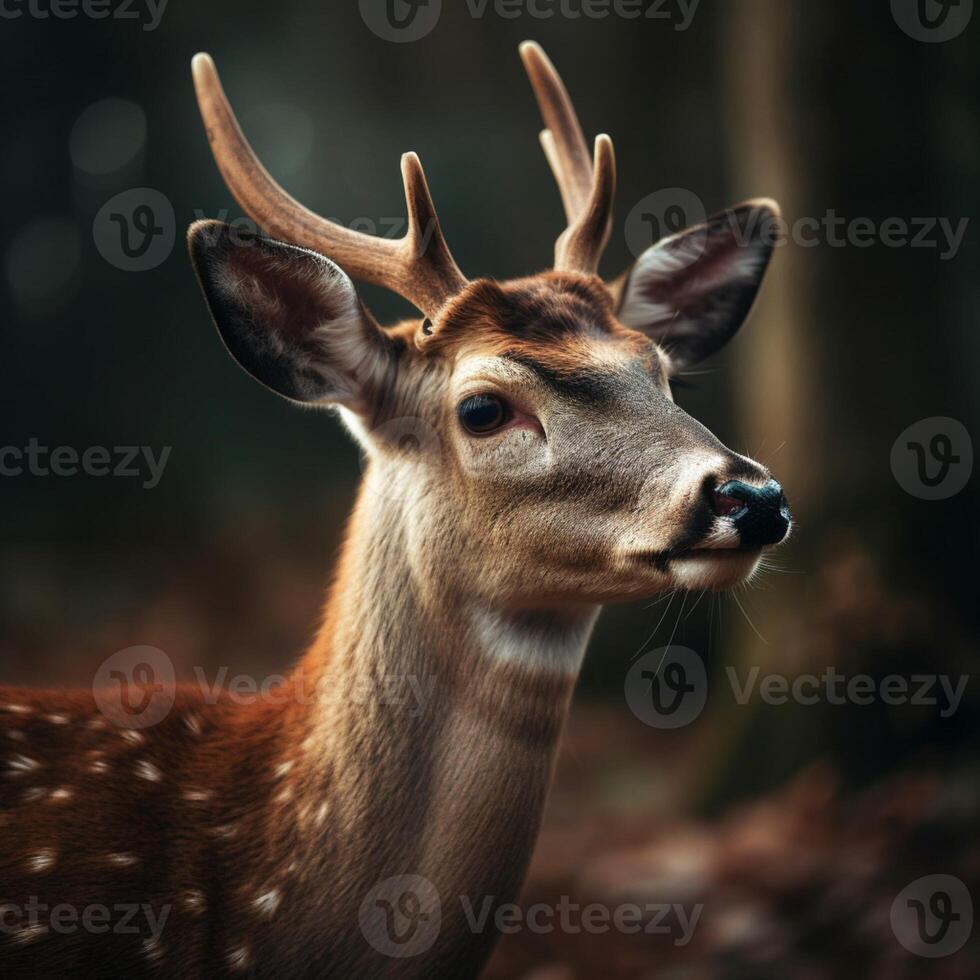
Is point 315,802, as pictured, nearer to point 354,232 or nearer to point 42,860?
Answer: point 42,860

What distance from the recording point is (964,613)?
4973 mm

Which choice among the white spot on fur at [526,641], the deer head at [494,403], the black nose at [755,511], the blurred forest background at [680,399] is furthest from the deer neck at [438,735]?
the blurred forest background at [680,399]

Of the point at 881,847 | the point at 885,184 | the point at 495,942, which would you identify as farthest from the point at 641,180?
the point at 495,942

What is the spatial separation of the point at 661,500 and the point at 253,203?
4.66 feet

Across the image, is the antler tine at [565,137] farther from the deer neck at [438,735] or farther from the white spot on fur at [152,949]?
the white spot on fur at [152,949]

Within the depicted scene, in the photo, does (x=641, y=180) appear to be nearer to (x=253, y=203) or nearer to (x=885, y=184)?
(x=885, y=184)

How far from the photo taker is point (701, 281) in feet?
11.4

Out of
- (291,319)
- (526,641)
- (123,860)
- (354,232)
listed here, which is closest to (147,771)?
(123,860)

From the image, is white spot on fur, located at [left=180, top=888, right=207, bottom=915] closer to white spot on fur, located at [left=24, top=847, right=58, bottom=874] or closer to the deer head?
white spot on fur, located at [left=24, top=847, right=58, bottom=874]

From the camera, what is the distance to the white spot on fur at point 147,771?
274cm

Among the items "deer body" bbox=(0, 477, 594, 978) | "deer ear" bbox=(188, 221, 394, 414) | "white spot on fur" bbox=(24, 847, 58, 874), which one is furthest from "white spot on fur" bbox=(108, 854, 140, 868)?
"deer ear" bbox=(188, 221, 394, 414)

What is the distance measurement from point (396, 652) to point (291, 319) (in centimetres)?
88

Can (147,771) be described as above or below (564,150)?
below

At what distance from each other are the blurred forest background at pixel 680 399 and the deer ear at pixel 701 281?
1383 mm
